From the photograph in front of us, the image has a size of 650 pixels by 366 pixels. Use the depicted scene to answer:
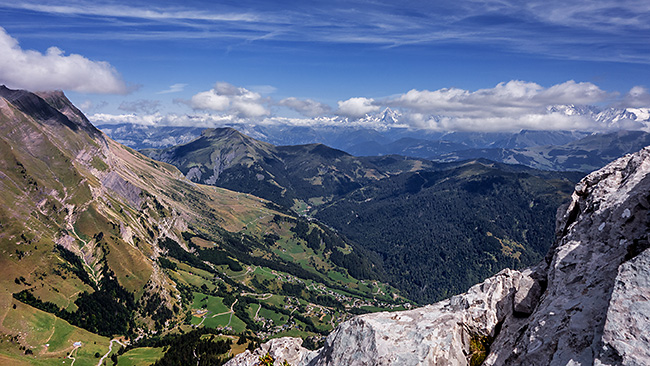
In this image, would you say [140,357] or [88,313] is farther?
[88,313]

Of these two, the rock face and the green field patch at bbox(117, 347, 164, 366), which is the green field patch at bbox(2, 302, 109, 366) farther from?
the rock face

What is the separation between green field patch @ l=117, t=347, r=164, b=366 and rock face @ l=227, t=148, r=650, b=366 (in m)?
156

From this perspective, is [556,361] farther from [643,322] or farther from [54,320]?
[54,320]

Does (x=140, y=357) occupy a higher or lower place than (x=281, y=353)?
lower

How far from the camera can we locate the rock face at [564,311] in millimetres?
14098

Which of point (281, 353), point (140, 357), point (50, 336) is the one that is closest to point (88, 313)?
point (50, 336)

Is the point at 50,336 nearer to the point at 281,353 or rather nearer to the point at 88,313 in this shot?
the point at 88,313

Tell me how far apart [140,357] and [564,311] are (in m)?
181

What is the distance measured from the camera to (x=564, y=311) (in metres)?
17.4

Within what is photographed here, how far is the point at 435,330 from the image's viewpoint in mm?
23703

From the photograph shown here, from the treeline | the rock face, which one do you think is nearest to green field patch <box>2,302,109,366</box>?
the treeline

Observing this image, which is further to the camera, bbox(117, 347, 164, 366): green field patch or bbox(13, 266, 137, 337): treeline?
bbox(13, 266, 137, 337): treeline

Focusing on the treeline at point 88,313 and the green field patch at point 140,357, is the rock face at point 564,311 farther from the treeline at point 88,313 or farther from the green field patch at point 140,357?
the treeline at point 88,313

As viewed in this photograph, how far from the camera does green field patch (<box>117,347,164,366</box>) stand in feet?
479
